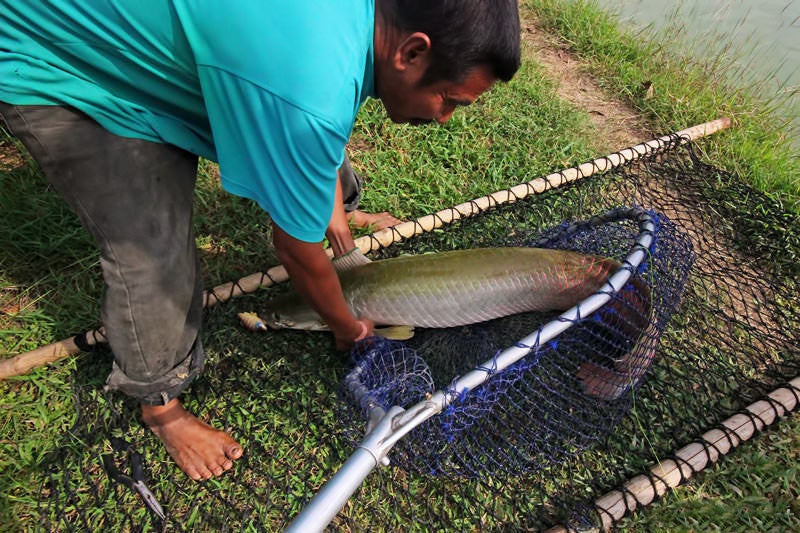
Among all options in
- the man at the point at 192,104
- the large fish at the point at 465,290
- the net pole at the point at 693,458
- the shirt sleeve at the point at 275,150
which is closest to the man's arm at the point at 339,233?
the large fish at the point at 465,290

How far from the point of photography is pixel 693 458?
2510 millimetres

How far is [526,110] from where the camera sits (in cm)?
484

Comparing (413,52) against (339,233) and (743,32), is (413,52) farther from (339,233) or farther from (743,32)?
(743,32)

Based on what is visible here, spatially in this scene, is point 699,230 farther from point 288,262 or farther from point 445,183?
point 288,262

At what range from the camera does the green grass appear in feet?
8.39

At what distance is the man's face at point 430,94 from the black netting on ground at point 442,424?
3.66ft

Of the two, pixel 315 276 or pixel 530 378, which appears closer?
pixel 315 276

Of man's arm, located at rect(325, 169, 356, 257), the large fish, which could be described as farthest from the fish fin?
man's arm, located at rect(325, 169, 356, 257)

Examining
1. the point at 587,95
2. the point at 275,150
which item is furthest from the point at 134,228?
the point at 587,95

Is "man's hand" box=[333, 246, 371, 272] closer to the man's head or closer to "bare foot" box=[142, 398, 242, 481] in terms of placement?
A: "bare foot" box=[142, 398, 242, 481]

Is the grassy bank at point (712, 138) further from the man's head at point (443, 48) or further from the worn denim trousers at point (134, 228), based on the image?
the worn denim trousers at point (134, 228)

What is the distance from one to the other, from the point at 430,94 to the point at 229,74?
0.62 metres

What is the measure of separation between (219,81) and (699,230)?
340 cm

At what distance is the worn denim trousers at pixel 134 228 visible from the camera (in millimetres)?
2014
